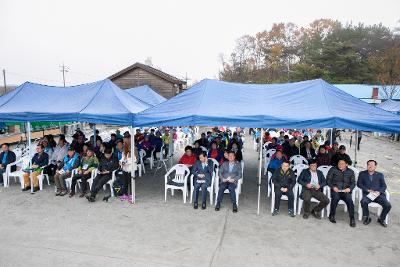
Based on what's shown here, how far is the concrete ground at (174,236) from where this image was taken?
449cm

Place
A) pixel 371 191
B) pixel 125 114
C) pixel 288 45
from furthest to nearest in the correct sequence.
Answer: pixel 288 45, pixel 125 114, pixel 371 191

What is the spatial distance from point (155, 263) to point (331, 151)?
6.26 metres

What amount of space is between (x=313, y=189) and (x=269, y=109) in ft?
6.31

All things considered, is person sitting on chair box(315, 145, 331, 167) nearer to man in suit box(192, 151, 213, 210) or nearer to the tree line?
man in suit box(192, 151, 213, 210)

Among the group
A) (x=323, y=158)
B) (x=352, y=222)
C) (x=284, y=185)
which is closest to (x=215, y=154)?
(x=284, y=185)

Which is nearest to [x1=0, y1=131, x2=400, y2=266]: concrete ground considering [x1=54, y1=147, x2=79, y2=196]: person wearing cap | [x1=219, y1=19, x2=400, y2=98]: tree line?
[x1=54, y1=147, x2=79, y2=196]: person wearing cap

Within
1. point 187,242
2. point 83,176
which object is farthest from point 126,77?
point 187,242

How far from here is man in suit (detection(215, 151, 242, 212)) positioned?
6518mm

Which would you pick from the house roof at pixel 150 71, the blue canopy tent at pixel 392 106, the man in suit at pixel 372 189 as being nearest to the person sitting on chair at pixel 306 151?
the man in suit at pixel 372 189

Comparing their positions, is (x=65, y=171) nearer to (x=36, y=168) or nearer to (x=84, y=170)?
(x=84, y=170)

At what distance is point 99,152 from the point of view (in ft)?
29.5

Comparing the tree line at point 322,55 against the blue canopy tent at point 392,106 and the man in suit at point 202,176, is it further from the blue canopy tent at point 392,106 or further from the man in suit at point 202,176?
the man in suit at point 202,176

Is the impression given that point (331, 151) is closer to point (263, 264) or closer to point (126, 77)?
point (263, 264)

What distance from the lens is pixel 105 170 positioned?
287 inches
